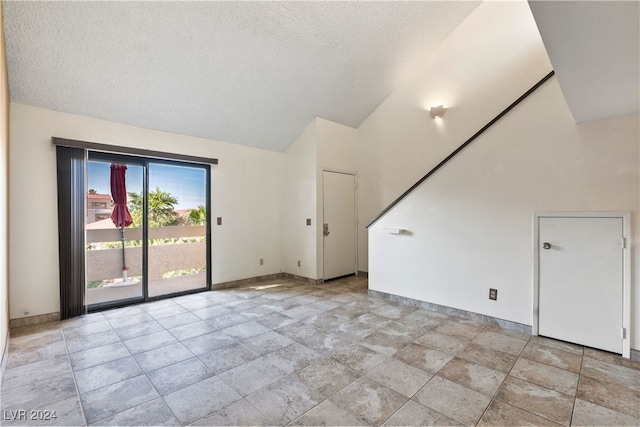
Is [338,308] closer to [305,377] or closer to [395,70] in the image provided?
[305,377]

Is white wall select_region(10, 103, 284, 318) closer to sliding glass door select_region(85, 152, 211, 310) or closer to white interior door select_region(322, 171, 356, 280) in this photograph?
sliding glass door select_region(85, 152, 211, 310)

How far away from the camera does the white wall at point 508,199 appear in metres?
2.74

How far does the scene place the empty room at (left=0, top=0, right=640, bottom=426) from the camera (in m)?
2.10

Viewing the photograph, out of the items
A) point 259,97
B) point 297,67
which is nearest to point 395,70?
point 297,67

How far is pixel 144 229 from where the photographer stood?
4.40 metres

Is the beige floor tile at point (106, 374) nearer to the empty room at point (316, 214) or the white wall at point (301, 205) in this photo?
the empty room at point (316, 214)

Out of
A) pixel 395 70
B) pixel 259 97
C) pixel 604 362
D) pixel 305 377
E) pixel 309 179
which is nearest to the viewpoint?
pixel 305 377

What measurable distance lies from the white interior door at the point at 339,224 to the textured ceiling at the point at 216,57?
4.54 feet

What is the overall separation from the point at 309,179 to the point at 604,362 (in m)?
4.43

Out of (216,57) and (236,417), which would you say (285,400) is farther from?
(216,57)

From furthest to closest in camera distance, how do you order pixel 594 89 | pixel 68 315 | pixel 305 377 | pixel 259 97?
pixel 259 97 → pixel 68 315 → pixel 305 377 → pixel 594 89

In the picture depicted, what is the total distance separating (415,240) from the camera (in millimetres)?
4086

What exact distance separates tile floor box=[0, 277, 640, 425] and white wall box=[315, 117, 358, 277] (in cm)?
194

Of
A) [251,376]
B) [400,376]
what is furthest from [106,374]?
[400,376]
